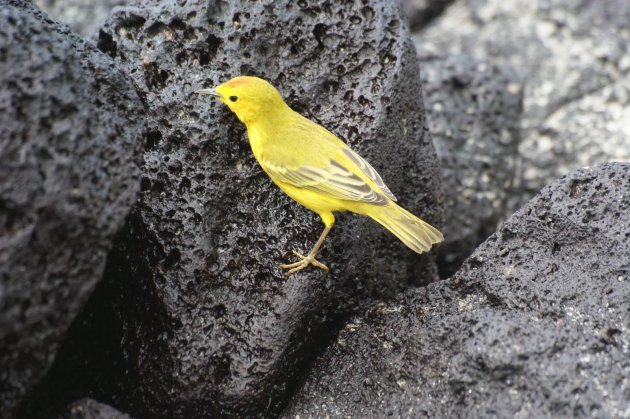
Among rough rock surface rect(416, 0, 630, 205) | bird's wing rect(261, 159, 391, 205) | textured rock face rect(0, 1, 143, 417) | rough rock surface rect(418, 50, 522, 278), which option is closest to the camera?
textured rock face rect(0, 1, 143, 417)

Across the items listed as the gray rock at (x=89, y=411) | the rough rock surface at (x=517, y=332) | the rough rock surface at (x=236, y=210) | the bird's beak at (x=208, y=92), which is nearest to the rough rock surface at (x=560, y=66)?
the rough rock surface at (x=236, y=210)

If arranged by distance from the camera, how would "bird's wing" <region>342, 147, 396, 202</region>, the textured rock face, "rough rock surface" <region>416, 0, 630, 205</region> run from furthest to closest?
1. "rough rock surface" <region>416, 0, 630, 205</region>
2. "bird's wing" <region>342, 147, 396, 202</region>
3. the textured rock face

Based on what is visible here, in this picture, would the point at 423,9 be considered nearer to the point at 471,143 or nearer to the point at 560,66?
the point at 560,66

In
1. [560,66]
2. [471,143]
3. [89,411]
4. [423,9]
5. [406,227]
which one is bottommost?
[560,66]

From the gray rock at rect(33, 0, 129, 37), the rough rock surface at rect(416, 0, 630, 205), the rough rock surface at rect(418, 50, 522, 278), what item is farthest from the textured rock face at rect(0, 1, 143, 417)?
the rough rock surface at rect(416, 0, 630, 205)

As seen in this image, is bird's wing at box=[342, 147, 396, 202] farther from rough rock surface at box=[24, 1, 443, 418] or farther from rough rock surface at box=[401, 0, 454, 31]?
rough rock surface at box=[401, 0, 454, 31]

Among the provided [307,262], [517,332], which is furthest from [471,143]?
[517,332]

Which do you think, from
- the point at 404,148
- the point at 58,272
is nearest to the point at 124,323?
the point at 58,272
